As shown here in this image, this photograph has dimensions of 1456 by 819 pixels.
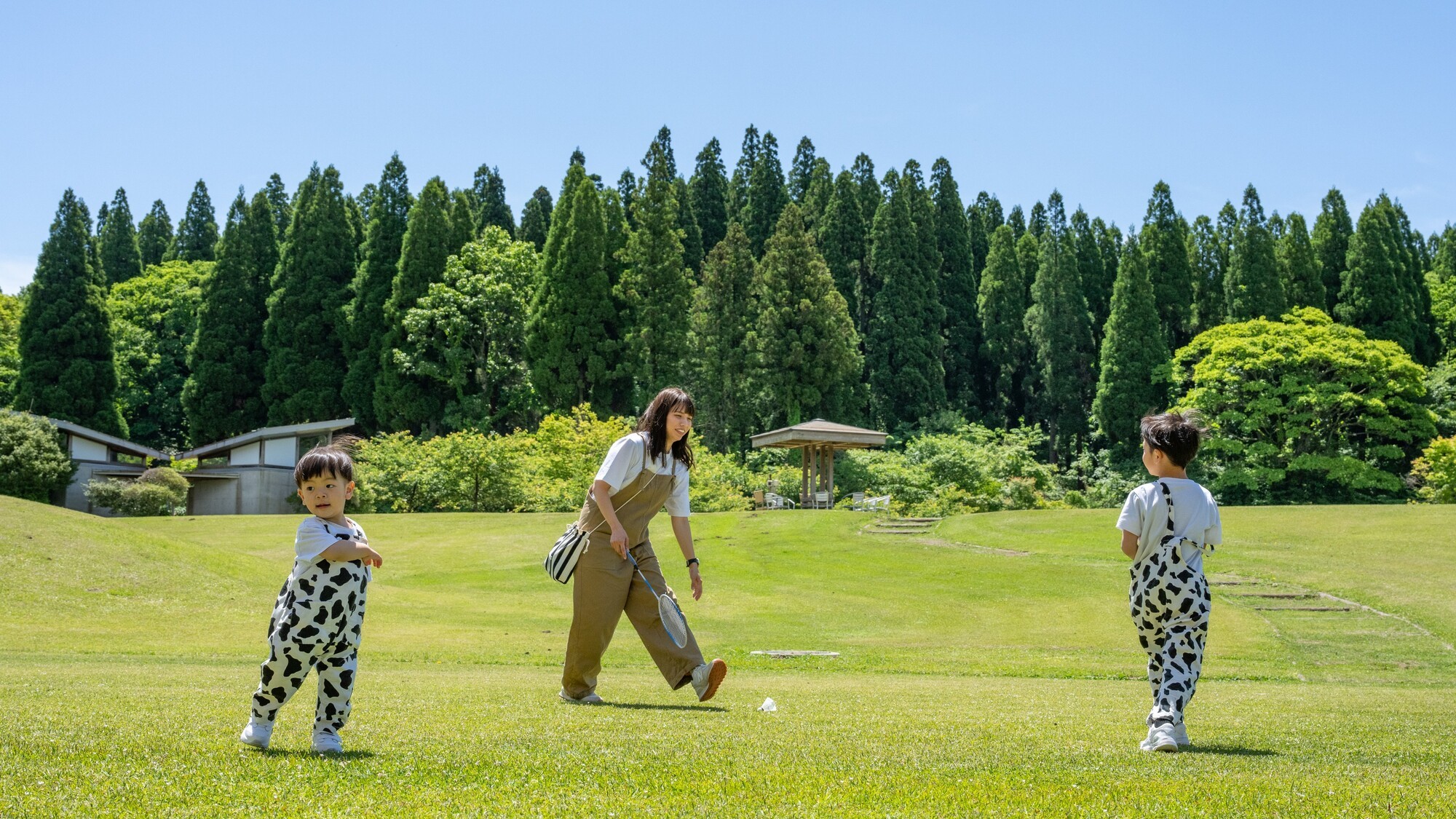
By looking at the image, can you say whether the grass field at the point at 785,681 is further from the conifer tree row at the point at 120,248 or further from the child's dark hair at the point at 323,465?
the conifer tree row at the point at 120,248

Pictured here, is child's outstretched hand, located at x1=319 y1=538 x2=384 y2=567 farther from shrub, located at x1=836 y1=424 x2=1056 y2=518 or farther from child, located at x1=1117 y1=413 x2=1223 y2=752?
shrub, located at x1=836 y1=424 x2=1056 y2=518

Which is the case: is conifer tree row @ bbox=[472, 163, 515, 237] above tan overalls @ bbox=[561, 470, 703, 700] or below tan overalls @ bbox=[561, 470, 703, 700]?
above

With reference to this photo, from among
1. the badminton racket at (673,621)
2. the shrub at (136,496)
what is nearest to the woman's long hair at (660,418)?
the badminton racket at (673,621)

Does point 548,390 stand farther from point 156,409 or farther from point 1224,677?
point 1224,677

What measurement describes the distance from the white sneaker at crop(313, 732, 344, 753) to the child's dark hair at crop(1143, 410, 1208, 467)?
4079 millimetres

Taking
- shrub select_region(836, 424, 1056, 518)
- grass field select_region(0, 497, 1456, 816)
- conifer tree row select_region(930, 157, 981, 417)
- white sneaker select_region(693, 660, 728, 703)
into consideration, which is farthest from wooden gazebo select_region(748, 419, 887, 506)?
white sneaker select_region(693, 660, 728, 703)

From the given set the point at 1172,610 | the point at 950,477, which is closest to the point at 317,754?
Result: the point at 1172,610

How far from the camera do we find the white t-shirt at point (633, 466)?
684 cm

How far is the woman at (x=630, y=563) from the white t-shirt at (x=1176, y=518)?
8.35ft

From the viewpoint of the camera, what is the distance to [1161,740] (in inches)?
201

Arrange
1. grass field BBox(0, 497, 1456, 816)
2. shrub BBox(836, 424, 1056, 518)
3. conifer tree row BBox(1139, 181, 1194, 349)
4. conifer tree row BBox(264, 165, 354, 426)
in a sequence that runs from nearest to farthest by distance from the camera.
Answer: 1. grass field BBox(0, 497, 1456, 816)
2. shrub BBox(836, 424, 1056, 518)
3. conifer tree row BBox(264, 165, 354, 426)
4. conifer tree row BBox(1139, 181, 1194, 349)

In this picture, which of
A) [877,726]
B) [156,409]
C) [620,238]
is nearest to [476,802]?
[877,726]

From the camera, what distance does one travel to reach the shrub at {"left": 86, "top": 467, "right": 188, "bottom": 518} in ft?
117

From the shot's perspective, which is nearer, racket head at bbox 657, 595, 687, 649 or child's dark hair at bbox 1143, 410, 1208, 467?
child's dark hair at bbox 1143, 410, 1208, 467
